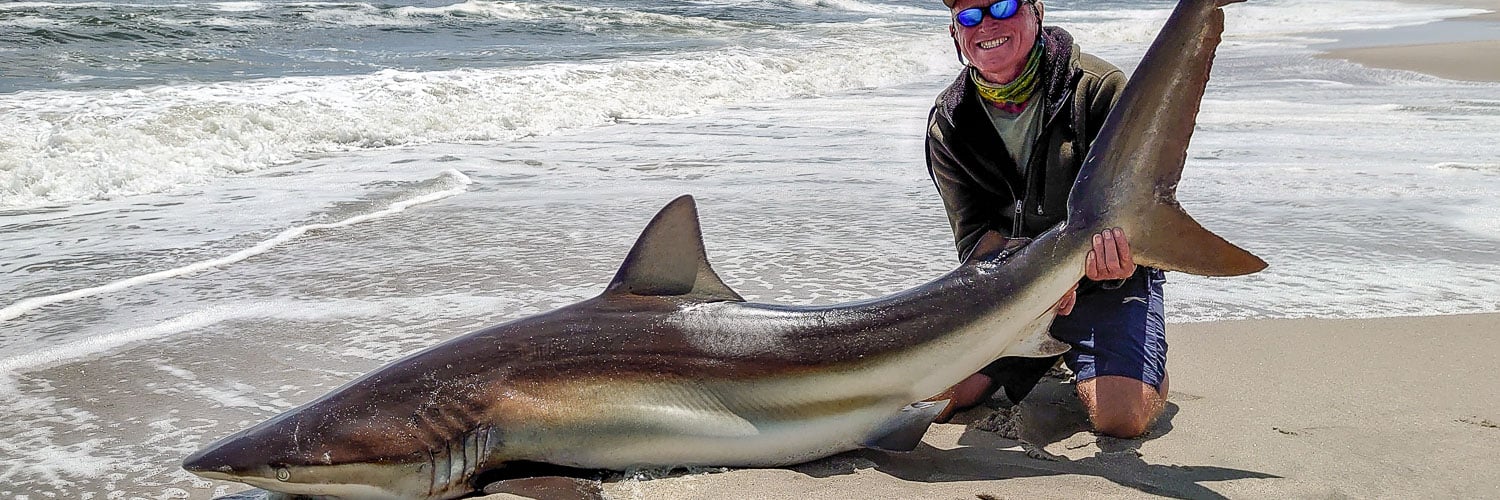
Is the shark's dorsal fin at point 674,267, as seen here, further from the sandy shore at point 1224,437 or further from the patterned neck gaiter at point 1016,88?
the patterned neck gaiter at point 1016,88

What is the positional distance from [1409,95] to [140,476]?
12.4 meters

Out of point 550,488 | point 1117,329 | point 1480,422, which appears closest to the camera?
point 550,488

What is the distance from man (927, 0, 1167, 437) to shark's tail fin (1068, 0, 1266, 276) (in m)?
→ 0.42

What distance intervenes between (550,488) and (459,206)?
464cm

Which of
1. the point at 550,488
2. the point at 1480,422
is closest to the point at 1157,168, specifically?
the point at 1480,422

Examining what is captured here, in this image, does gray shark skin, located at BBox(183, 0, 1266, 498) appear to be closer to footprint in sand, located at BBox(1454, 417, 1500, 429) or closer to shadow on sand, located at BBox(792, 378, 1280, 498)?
shadow on sand, located at BBox(792, 378, 1280, 498)

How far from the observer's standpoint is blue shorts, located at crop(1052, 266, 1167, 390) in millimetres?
3551

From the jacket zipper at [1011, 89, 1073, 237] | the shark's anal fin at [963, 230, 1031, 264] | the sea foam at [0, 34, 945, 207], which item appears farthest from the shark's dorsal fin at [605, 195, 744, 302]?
the sea foam at [0, 34, 945, 207]

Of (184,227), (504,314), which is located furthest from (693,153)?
(504,314)

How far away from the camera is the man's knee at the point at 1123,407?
132 inches

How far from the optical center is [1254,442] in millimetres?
3248

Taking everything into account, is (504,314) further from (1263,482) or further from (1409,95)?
(1409,95)

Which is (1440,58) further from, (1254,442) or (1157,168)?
(1157,168)

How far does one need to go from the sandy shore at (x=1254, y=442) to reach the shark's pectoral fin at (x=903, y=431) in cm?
9
